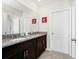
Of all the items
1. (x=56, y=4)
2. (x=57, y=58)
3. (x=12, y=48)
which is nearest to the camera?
(x=12, y=48)

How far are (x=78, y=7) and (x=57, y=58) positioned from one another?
2849 millimetres

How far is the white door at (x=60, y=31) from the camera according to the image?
4.00 m

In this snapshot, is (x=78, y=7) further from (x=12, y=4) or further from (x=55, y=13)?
(x=55, y=13)

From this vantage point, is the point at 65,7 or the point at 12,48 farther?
the point at 65,7

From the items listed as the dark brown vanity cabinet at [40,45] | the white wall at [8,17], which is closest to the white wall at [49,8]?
the dark brown vanity cabinet at [40,45]

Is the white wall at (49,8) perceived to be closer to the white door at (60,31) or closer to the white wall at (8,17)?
the white door at (60,31)

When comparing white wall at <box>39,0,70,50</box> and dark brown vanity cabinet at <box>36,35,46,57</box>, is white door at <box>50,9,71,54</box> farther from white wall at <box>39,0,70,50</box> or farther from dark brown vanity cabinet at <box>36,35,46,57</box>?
dark brown vanity cabinet at <box>36,35,46,57</box>

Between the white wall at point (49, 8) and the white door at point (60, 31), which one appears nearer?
the white door at point (60, 31)

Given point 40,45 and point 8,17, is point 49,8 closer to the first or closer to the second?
point 40,45

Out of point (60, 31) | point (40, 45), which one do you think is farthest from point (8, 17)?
point (60, 31)

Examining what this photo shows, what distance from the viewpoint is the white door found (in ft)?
13.1

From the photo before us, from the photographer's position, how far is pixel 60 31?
14.1ft

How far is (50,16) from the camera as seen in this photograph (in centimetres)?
458

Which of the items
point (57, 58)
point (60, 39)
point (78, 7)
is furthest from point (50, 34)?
point (78, 7)
